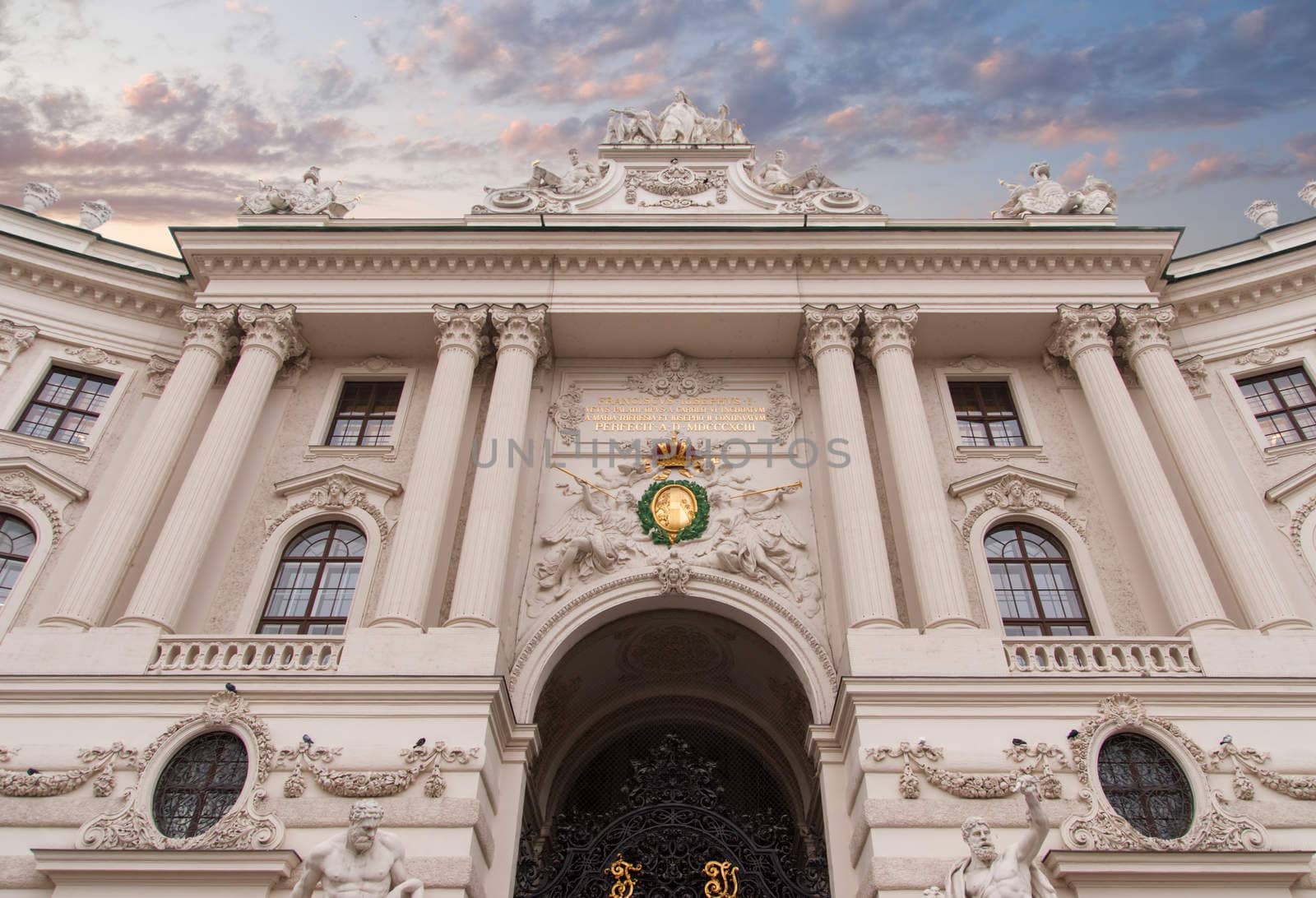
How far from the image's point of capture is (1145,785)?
1402 cm

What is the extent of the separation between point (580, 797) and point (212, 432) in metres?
11.1

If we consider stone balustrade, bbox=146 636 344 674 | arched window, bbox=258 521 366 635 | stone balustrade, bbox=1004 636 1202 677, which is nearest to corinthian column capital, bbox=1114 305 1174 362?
stone balustrade, bbox=1004 636 1202 677

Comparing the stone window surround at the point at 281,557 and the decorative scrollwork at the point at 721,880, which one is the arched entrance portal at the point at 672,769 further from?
the stone window surround at the point at 281,557

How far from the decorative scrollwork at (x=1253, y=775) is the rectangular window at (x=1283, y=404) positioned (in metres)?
8.66

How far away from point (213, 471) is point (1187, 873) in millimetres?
16819

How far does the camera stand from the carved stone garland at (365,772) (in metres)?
13.8

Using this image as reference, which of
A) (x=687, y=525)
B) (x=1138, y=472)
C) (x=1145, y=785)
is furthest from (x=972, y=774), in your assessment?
(x=1138, y=472)

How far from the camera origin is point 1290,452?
19.7 meters

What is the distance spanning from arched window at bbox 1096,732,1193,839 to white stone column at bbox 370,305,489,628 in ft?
35.4

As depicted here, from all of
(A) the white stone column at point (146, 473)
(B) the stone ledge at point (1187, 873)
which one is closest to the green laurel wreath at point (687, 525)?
(B) the stone ledge at point (1187, 873)

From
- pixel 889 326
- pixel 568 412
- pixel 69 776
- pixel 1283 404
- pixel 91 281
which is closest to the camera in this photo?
pixel 69 776

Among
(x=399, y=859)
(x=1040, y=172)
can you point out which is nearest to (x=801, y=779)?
(x=399, y=859)

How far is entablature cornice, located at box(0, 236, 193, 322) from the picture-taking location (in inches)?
861

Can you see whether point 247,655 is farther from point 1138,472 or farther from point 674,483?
point 1138,472
